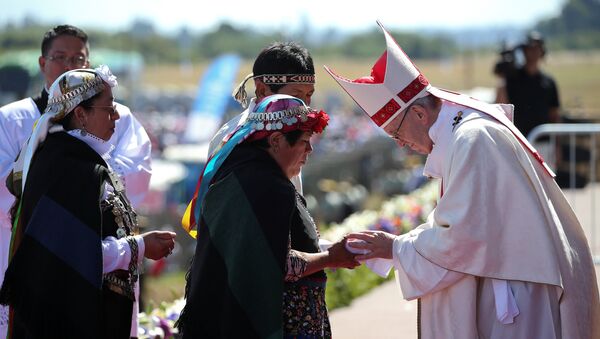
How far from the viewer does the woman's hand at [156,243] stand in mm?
4027

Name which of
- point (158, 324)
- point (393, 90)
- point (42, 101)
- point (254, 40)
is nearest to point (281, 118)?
point (393, 90)

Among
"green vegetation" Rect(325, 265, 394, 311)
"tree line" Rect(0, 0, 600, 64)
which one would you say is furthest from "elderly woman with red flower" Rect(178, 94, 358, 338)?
→ "tree line" Rect(0, 0, 600, 64)

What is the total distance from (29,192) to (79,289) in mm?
459

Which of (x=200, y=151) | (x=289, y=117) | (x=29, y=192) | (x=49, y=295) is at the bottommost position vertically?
(x=200, y=151)

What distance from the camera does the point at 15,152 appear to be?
4.99m

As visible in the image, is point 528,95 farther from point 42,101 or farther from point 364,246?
point 364,246

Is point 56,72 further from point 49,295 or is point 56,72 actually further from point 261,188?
point 261,188

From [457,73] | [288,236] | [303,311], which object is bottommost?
[457,73]

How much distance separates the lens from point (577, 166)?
13320 mm

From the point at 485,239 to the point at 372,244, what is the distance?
21.2 inches

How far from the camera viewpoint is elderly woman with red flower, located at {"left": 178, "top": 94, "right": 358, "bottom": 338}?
3439 mm

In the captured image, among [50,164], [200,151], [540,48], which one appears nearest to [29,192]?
[50,164]

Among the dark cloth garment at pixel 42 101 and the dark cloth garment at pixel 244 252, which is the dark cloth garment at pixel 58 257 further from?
the dark cloth garment at pixel 42 101

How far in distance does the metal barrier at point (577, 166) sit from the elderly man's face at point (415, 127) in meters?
4.43
